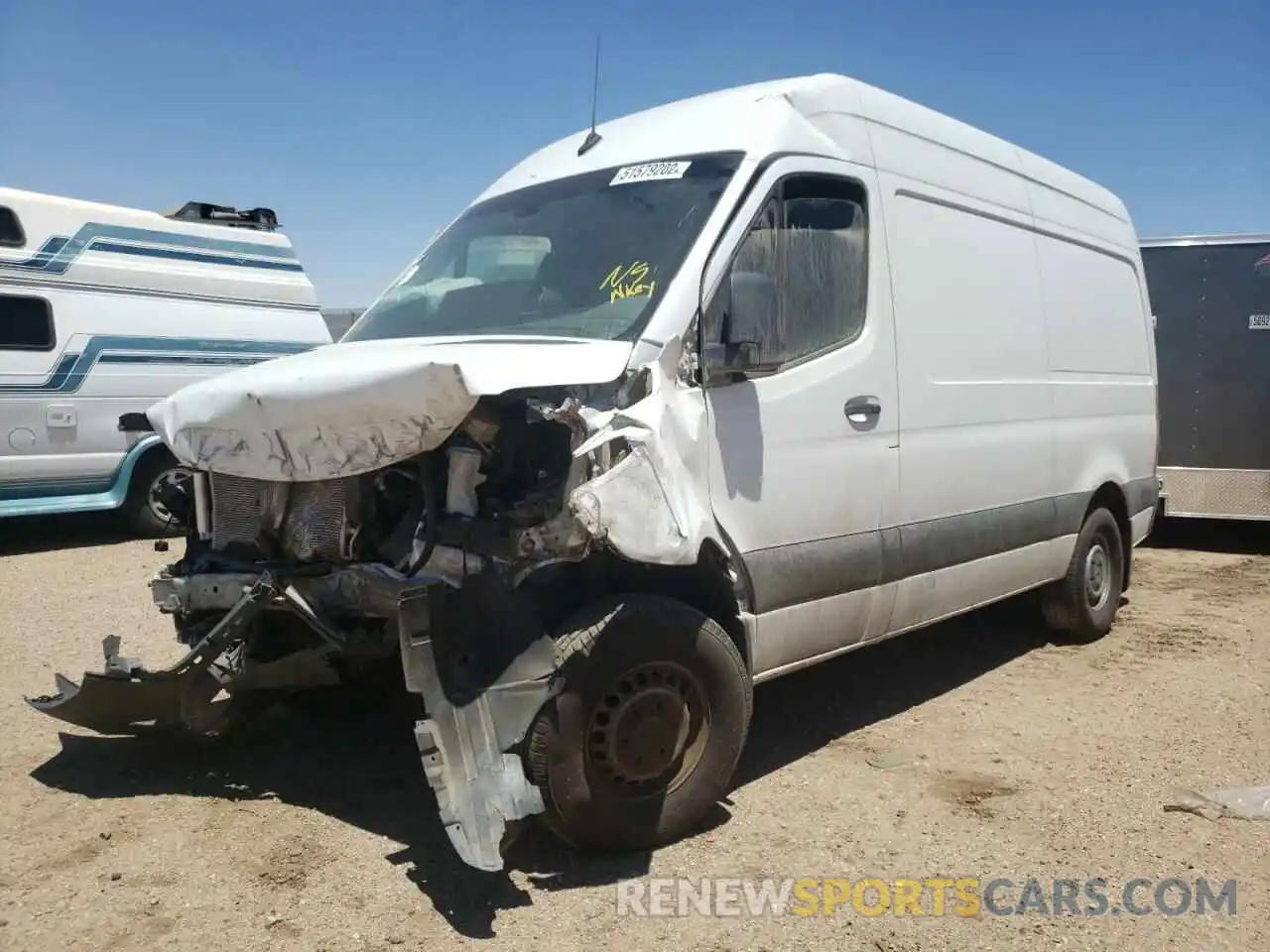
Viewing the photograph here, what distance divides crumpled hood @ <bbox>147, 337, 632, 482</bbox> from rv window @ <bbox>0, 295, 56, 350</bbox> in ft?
21.6

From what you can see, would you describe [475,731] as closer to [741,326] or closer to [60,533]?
[741,326]

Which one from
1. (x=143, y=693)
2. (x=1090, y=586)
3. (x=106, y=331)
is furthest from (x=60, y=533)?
(x=1090, y=586)

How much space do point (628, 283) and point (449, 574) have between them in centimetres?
127

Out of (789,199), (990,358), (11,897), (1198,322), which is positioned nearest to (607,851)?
(11,897)

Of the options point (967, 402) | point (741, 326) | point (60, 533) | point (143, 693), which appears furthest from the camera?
point (60, 533)

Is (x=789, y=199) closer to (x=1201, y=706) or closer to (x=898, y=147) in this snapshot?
(x=898, y=147)

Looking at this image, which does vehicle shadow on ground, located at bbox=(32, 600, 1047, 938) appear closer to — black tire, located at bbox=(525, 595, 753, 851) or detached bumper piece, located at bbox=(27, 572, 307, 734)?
black tire, located at bbox=(525, 595, 753, 851)

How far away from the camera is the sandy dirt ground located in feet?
10.7

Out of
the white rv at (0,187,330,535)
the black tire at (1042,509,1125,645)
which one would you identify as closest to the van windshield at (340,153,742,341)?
the black tire at (1042,509,1125,645)

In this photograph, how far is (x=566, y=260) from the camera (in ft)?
14.1

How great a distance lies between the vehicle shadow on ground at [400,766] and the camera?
3551 millimetres

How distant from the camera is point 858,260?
456 cm

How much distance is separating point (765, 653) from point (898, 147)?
244 centimetres

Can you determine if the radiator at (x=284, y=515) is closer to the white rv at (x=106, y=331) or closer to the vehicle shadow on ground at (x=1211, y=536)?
the white rv at (x=106, y=331)
